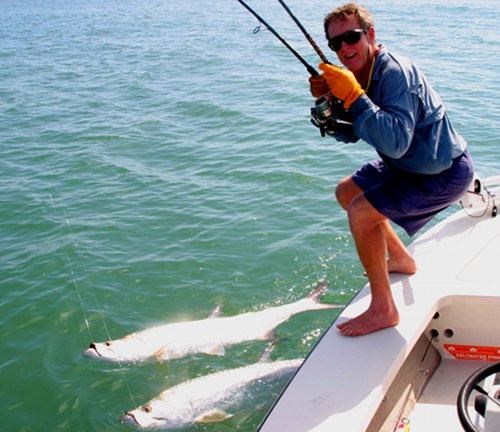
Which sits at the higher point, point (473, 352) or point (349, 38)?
point (349, 38)

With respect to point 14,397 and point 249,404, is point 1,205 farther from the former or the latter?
point 249,404

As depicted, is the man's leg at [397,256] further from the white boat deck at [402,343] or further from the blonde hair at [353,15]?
the blonde hair at [353,15]

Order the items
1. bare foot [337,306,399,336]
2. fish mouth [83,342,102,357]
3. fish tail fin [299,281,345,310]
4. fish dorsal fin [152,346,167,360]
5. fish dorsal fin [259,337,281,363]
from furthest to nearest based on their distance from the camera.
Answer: fish tail fin [299,281,345,310], fish dorsal fin [152,346,167,360], fish mouth [83,342,102,357], fish dorsal fin [259,337,281,363], bare foot [337,306,399,336]

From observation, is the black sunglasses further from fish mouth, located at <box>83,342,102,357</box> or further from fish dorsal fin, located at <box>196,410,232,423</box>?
fish mouth, located at <box>83,342,102,357</box>

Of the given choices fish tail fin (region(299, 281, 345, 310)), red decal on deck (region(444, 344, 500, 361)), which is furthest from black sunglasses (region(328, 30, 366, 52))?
fish tail fin (region(299, 281, 345, 310))

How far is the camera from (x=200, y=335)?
572cm

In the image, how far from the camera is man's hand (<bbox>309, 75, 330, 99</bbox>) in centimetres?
381

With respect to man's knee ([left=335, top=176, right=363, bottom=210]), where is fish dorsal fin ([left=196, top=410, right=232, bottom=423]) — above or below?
below

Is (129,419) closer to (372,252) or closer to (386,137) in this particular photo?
(372,252)

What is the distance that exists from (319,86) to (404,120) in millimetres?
676

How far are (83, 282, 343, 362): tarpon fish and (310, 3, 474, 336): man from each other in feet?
6.85

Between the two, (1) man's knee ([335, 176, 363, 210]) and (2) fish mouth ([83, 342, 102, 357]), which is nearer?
(1) man's knee ([335, 176, 363, 210])

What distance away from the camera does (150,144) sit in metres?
11.3

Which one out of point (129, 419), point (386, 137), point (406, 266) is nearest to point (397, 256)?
point (406, 266)
